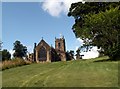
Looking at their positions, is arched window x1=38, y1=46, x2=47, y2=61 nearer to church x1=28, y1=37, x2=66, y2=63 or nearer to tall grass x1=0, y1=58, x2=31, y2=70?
church x1=28, y1=37, x2=66, y2=63

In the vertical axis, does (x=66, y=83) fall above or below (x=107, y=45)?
below

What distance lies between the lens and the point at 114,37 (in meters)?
35.0

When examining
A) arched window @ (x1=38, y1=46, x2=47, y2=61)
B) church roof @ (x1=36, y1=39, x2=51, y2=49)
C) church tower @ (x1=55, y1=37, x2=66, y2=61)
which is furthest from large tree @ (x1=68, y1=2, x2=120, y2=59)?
church tower @ (x1=55, y1=37, x2=66, y2=61)

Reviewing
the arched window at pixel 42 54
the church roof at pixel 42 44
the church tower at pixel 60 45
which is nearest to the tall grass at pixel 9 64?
the church roof at pixel 42 44

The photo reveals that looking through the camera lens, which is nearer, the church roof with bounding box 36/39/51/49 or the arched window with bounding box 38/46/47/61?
the church roof with bounding box 36/39/51/49

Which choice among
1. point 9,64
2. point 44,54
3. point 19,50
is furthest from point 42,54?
point 9,64

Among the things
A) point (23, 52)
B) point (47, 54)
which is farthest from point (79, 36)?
point (23, 52)

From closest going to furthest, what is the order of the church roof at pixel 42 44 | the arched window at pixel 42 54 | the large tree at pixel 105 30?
the large tree at pixel 105 30 < the church roof at pixel 42 44 < the arched window at pixel 42 54

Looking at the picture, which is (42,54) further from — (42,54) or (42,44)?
(42,44)

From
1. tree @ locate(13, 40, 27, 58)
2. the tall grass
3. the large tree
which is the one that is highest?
tree @ locate(13, 40, 27, 58)

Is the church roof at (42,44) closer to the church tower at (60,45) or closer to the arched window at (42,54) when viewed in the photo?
the arched window at (42,54)

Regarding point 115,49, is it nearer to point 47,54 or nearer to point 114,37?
point 114,37

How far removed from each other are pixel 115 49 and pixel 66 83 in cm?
1953

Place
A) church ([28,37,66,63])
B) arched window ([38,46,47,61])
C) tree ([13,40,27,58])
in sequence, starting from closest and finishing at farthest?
church ([28,37,66,63]) < arched window ([38,46,47,61]) < tree ([13,40,27,58])
